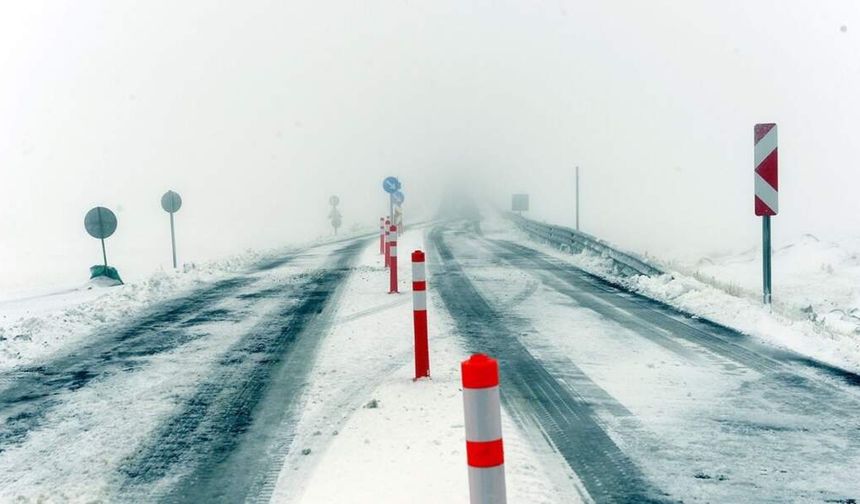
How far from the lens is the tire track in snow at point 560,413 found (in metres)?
3.80

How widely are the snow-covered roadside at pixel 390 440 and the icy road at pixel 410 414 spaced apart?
0.02 meters

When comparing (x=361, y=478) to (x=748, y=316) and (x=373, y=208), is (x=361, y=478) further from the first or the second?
(x=373, y=208)

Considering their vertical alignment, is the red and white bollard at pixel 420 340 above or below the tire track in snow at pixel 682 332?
above

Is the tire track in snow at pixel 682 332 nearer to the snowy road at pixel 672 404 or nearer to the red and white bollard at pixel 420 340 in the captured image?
the snowy road at pixel 672 404

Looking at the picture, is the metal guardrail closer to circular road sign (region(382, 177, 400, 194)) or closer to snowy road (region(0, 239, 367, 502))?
circular road sign (region(382, 177, 400, 194))

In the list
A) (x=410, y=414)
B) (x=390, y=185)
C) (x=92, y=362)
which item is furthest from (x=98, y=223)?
(x=390, y=185)

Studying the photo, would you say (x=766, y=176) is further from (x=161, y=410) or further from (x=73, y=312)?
(x=73, y=312)

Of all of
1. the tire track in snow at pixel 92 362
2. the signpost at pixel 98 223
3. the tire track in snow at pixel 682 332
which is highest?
the signpost at pixel 98 223

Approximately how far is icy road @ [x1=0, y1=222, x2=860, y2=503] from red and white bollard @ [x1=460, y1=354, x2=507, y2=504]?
114cm

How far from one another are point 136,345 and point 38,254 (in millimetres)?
40419

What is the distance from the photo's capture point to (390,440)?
456 cm

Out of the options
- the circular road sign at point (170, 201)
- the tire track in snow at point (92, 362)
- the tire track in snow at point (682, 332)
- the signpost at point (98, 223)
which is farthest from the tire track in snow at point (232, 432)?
the circular road sign at point (170, 201)

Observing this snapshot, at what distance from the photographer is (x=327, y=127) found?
580ft

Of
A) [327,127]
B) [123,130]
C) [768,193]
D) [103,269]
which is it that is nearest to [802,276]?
[768,193]
